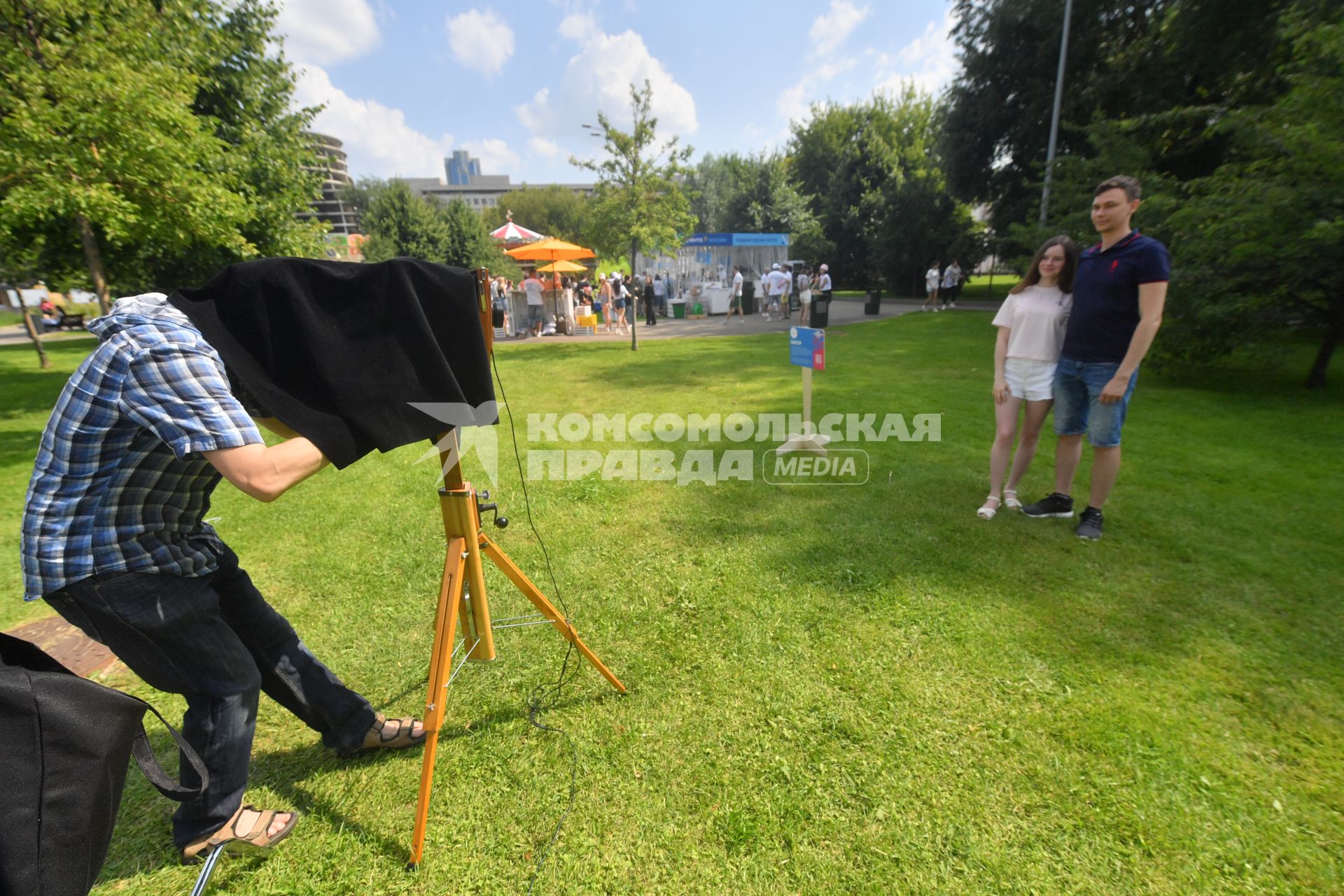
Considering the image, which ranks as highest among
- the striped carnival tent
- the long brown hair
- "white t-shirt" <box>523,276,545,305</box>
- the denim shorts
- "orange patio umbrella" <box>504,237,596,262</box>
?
the striped carnival tent

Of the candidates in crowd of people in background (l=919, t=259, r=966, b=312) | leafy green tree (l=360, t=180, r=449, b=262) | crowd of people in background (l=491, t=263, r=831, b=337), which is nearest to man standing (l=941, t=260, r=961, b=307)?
crowd of people in background (l=919, t=259, r=966, b=312)

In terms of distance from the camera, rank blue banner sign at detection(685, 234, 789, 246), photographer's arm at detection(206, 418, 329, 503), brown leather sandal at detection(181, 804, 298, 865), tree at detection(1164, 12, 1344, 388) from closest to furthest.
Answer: photographer's arm at detection(206, 418, 329, 503) < brown leather sandal at detection(181, 804, 298, 865) < tree at detection(1164, 12, 1344, 388) < blue banner sign at detection(685, 234, 789, 246)

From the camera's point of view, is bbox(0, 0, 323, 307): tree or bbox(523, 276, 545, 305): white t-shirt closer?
bbox(0, 0, 323, 307): tree

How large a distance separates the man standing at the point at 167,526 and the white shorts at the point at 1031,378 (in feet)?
14.8

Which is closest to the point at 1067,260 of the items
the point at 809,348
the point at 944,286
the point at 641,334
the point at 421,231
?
the point at 809,348

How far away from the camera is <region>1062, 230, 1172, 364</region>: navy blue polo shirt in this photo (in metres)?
3.56

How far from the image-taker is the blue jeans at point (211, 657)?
1637 mm

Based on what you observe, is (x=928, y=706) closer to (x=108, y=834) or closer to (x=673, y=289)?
(x=108, y=834)

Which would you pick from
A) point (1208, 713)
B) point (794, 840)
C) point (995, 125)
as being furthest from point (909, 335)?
point (794, 840)

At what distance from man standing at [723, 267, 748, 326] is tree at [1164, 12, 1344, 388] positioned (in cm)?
1339

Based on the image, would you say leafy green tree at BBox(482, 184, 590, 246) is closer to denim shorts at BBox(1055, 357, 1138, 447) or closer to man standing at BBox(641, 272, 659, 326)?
man standing at BBox(641, 272, 659, 326)

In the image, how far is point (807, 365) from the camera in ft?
18.9

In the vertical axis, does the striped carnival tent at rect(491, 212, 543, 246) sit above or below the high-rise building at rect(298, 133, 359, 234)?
below

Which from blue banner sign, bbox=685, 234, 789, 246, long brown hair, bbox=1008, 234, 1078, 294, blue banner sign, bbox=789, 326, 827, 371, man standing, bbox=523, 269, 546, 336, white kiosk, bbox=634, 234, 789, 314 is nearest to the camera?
long brown hair, bbox=1008, 234, 1078, 294
